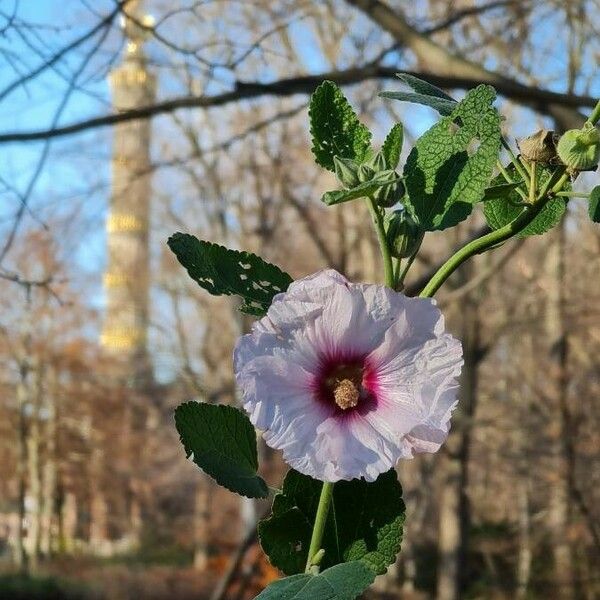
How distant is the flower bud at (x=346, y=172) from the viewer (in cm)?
25

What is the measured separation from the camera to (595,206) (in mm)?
233

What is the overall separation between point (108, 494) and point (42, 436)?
1776 millimetres

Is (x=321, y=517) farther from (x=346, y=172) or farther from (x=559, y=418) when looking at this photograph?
(x=559, y=418)

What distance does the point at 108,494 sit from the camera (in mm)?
10914

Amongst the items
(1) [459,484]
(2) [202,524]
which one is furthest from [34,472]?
(1) [459,484]

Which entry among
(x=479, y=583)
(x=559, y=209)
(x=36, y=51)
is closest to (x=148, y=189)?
(x=479, y=583)

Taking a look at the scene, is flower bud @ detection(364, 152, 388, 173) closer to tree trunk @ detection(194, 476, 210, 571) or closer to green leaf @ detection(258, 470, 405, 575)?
green leaf @ detection(258, 470, 405, 575)

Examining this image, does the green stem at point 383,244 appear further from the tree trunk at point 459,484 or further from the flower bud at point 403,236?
the tree trunk at point 459,484

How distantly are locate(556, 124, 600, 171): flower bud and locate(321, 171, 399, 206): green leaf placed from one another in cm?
4

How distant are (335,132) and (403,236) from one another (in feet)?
0.16

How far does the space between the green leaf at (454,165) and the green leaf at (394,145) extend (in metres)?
0.01

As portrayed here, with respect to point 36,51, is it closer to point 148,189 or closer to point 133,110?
point 133,110

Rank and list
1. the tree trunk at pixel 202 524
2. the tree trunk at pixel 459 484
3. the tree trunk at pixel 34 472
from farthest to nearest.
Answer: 1. the tree trunk at pixel 202 524
2. the tree trunk at pixel 34 472
3. the tree trunk at pixel 459 484

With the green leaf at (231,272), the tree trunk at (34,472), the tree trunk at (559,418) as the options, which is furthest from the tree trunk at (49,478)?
the green leaf at (231,272)
